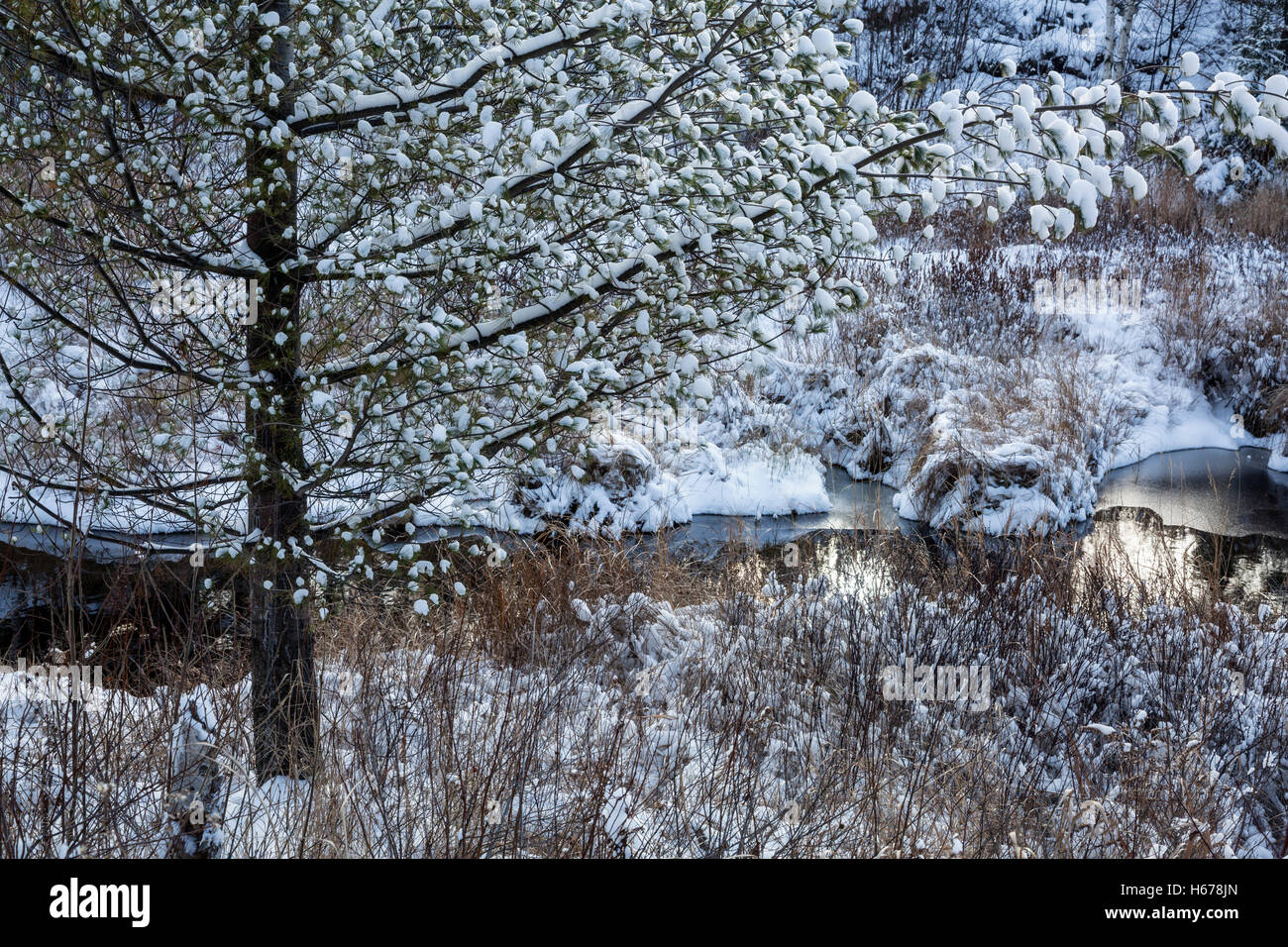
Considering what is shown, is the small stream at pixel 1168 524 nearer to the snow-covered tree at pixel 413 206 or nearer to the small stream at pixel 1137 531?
the small stream at pixel 1137 531

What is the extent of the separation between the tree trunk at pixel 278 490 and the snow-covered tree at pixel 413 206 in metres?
0.01

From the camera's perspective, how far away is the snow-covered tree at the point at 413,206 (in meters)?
2.50

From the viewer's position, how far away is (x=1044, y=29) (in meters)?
26.5

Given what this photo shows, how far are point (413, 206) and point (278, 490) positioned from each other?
102cm

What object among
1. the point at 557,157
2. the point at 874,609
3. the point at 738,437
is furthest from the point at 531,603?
the point at 738,437

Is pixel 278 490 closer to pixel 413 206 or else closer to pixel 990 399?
pixel 413 206

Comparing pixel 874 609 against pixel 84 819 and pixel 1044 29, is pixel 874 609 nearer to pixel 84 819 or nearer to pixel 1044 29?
pixel 84 819

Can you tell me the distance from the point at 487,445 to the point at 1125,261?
14227mm

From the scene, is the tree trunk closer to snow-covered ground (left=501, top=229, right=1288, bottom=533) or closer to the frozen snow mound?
snow-covered ground (left=501, top=229, right=1288, bottom=533)

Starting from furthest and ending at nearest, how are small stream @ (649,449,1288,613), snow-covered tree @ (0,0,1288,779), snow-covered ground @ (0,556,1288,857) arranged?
small stream @ (649,449,1288,613), snow-covered tree @ (0,0,1288,779), snow-covered ground @ (0,556,1288,857)

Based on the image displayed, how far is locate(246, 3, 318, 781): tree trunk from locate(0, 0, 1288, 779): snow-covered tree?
0.04ft

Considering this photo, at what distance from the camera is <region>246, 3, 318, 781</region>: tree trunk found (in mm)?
2844

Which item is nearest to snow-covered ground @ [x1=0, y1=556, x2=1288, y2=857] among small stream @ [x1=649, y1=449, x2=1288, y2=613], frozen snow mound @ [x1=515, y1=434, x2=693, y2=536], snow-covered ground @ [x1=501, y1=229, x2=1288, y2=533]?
small stream @ [x1=649, y1=449, x2=1288, y2=613]

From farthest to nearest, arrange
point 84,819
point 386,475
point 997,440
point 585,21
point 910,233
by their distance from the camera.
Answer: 1. point 910,233
2. point 997,440
3. point 386,475
4. point 585,21
5. point 84,819
